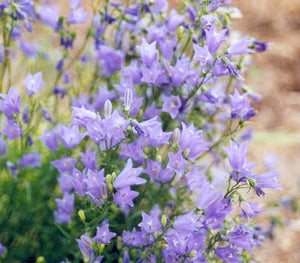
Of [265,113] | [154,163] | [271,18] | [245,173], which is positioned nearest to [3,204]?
[154,163]

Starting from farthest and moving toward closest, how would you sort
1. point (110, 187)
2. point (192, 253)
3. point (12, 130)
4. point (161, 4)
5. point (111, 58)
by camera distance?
1. point (111, 58)
2. point (161, 4)
3. point (12, 130)
4. point (192, 253)
5. point (110, 187)

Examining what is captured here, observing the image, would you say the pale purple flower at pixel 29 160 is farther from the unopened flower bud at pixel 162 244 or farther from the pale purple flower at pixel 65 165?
the unopened flower bud at pixel 162 244

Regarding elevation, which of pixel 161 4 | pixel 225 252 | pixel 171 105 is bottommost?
pixel 225 252

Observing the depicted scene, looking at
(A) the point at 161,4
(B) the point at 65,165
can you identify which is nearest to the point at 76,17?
(A) the point at 161,4

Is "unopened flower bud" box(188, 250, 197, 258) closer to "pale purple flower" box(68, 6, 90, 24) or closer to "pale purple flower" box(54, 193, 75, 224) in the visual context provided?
"pale purple flower" box(54, 193, 75, 224)

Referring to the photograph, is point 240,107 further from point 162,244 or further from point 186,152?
point 162,244

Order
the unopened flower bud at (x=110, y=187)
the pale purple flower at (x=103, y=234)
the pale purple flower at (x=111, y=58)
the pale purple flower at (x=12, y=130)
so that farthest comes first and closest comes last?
the pale purple flower at (x=111, y=58) → the pale purple flower at (x=12, y=130) → the pale purple flower at (x=103, y=234) → the unopened flower bud at (x=110, y=187)

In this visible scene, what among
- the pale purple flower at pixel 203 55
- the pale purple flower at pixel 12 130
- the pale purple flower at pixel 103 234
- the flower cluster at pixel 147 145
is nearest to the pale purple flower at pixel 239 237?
the flower cluster at pixel 147 145

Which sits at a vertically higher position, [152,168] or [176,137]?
[176,137]
